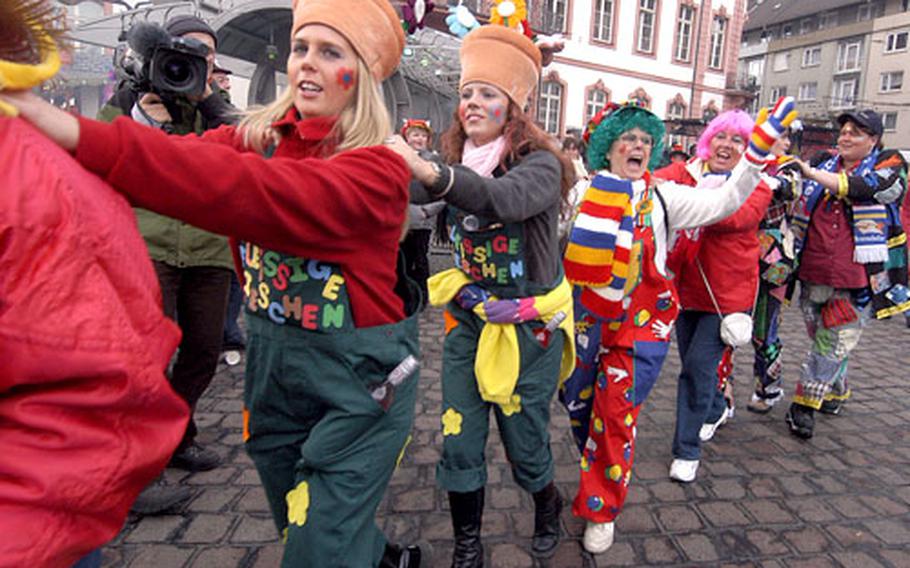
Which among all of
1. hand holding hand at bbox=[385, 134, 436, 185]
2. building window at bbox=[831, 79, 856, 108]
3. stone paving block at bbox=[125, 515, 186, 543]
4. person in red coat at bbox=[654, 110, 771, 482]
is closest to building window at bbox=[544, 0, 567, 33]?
person in red coat at bbox=[654, 110, 771, 482]

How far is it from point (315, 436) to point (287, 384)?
16 cm

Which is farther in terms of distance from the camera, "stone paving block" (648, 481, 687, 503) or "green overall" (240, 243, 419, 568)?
"stone paving block" (648, 481, 687, 503)

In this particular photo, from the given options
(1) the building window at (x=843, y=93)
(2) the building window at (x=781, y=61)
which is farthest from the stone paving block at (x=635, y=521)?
(2) the building window at (x=781, y=61)

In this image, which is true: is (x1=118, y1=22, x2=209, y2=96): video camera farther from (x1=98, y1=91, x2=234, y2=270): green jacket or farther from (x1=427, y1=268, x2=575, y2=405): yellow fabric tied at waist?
(x1=427, y1=268, x2=575, y2=405): yellow fabric tied at waist

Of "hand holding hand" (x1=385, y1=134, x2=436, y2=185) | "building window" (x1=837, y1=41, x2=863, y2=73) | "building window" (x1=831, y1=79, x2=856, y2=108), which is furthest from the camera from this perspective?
"building window" (x1=837, y1=41, x2=863, y2=73)

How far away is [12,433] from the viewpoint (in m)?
Result: 0.84

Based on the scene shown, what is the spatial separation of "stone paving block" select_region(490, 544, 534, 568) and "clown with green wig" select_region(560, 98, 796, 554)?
29cm

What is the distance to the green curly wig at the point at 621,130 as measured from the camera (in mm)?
2785

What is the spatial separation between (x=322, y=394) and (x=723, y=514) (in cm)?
236

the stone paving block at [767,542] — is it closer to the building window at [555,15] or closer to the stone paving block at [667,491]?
the stone paving block at [667,491]

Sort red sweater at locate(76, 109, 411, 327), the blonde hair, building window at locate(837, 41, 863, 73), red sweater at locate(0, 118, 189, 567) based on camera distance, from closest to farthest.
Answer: red sweater at locate(0, 118, 189, 567) → red sweater at locate(76, 109, 411, 327) → the blonde hair → building window at locate(837, 41, 863, 73)

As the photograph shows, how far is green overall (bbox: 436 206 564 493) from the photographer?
7.76 feet

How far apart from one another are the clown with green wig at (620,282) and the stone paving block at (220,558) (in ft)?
4.81

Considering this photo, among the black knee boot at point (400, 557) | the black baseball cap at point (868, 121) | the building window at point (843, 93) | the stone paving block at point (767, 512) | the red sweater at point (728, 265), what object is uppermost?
the building window at point (843, 93)
